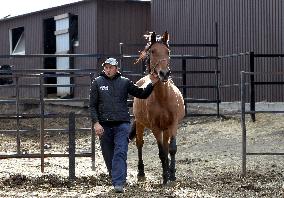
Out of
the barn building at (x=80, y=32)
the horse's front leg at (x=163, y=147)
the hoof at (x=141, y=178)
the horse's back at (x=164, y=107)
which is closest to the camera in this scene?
the horse's back at (x=164, y=107)

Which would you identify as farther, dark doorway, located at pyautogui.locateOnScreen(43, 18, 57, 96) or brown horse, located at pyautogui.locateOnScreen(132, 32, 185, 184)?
dark doorway, located at pyautogui.locateOnScreen(43, 18, 57, 96)

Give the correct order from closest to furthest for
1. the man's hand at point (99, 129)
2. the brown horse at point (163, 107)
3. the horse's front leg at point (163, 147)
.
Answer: the man's hand at point (99, 129), the brown horse at point (163, 107), the horse's front leg at point (163, 147)

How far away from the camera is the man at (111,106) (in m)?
9.79

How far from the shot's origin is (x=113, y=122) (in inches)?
389

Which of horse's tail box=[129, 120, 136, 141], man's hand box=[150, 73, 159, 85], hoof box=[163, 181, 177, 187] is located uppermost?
man's hand box=[150, 73, 159, 85]

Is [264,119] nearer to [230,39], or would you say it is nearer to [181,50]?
[230,39]

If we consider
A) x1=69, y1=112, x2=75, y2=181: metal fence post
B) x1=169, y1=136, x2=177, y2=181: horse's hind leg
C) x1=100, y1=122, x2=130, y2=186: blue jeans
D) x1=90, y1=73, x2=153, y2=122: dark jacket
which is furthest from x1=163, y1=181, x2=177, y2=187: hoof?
x1=69, y1=112, x2=75, y2=181: metal fence post

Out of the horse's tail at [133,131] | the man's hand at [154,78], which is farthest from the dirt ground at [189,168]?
the man's hand at [154,78]

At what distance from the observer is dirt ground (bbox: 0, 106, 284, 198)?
964cm

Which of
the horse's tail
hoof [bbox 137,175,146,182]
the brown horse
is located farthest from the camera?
the horse's tail

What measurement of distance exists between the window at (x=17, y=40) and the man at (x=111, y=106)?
814 inches

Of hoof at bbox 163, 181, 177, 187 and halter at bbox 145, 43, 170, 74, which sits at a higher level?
halter at bbox 145, 43, 170, 74

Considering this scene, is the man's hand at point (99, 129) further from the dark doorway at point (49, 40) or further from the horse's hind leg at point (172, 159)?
the dark doorway at point (49, 40)

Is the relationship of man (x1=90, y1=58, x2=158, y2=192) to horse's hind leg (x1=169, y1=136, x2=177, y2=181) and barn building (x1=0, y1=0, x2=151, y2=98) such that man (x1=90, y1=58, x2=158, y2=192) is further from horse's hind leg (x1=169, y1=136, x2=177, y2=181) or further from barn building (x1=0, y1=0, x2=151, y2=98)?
barn building (x1=0, y1=0, x2=151, y2=98)
